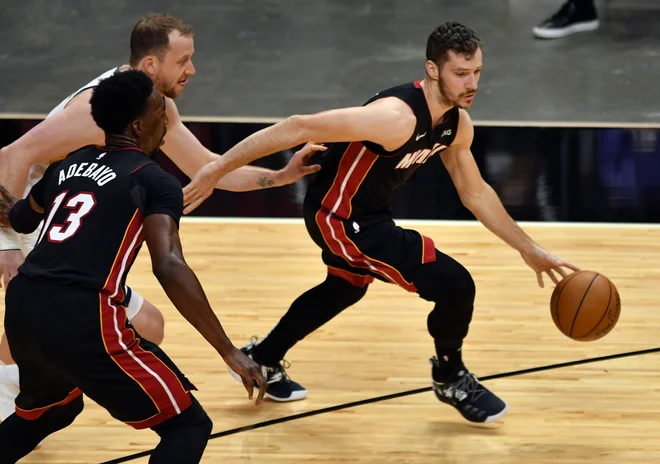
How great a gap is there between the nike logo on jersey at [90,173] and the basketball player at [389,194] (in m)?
0.75

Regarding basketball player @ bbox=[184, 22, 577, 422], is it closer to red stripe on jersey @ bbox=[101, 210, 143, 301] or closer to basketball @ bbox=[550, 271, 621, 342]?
basketball @ bbox=[550, 271, 621, 342]

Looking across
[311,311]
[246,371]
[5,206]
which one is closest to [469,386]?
[311,311]

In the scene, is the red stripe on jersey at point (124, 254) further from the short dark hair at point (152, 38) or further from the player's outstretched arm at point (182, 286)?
the short dark hair at point (152, 38)

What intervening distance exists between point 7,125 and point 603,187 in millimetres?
3891

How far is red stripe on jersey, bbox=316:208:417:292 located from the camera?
3814 millimetres

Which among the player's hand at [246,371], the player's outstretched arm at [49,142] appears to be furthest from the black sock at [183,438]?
the player's outstretched arm at [49,142]

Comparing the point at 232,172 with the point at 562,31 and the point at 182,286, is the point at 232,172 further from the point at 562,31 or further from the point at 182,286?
the point at 562,31

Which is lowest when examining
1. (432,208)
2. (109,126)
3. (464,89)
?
(432,208)

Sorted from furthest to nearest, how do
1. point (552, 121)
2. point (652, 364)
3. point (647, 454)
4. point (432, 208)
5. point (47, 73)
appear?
point (47, 73)
point (552, 121)
point (432, 208)
point (652, 364)
point (647, 454)

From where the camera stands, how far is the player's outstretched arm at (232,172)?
Result: 13.0 ft

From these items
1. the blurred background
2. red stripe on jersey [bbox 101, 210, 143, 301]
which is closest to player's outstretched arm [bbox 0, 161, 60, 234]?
red stripe on jersey [bbox 101, 210, 143, 301]

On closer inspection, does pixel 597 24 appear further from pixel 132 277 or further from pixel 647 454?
pixel 647 454

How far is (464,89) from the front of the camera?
3703 mm

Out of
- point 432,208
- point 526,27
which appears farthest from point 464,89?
point 526,27
